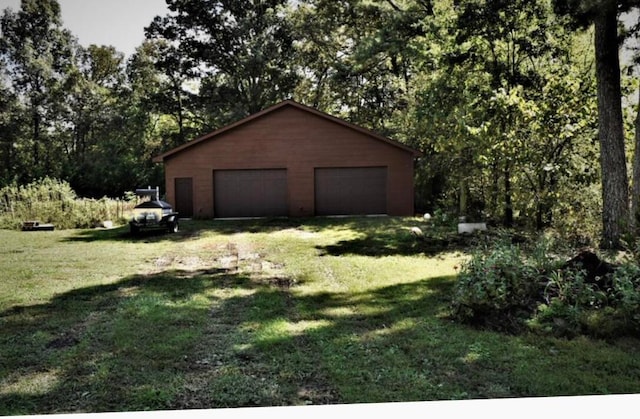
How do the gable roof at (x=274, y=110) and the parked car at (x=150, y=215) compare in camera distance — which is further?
the gable roof at (x=274, y=110)

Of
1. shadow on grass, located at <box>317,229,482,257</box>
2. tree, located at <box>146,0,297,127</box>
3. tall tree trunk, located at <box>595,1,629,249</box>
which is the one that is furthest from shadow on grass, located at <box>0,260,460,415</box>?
tall tree trunk, located at <box>595,1,629,249</box>

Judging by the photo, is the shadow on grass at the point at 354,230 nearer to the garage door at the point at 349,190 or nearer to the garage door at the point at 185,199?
the garage door at the point at 185,199

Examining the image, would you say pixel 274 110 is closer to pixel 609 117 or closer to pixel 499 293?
pixel 609 117

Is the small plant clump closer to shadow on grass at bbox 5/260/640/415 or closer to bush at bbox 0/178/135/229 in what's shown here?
shadow on grass at bbox 5/260/640/415

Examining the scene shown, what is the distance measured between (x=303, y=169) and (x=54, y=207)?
6.73 meters

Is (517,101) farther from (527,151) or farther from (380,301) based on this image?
(380,301)

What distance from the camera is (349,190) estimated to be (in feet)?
32.2

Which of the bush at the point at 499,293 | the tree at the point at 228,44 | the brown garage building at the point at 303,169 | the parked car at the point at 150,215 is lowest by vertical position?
the bush at the point at 499,293

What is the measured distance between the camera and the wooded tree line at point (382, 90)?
3029 mm

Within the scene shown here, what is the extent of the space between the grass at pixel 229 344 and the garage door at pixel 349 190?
4.38m

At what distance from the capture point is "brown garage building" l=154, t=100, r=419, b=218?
8562 mm

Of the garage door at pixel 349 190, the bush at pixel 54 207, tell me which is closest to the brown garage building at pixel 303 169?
the garage door at pixel 349 190

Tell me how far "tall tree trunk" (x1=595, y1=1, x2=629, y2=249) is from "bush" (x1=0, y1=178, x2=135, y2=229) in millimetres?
4409

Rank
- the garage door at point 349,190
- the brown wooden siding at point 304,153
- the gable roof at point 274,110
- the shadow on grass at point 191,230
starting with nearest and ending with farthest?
the shadow on grass at point 191,230 < the gable roof at point 274,110 < the garage door at point 349,190 < the brown wooden siding at point 304,153
